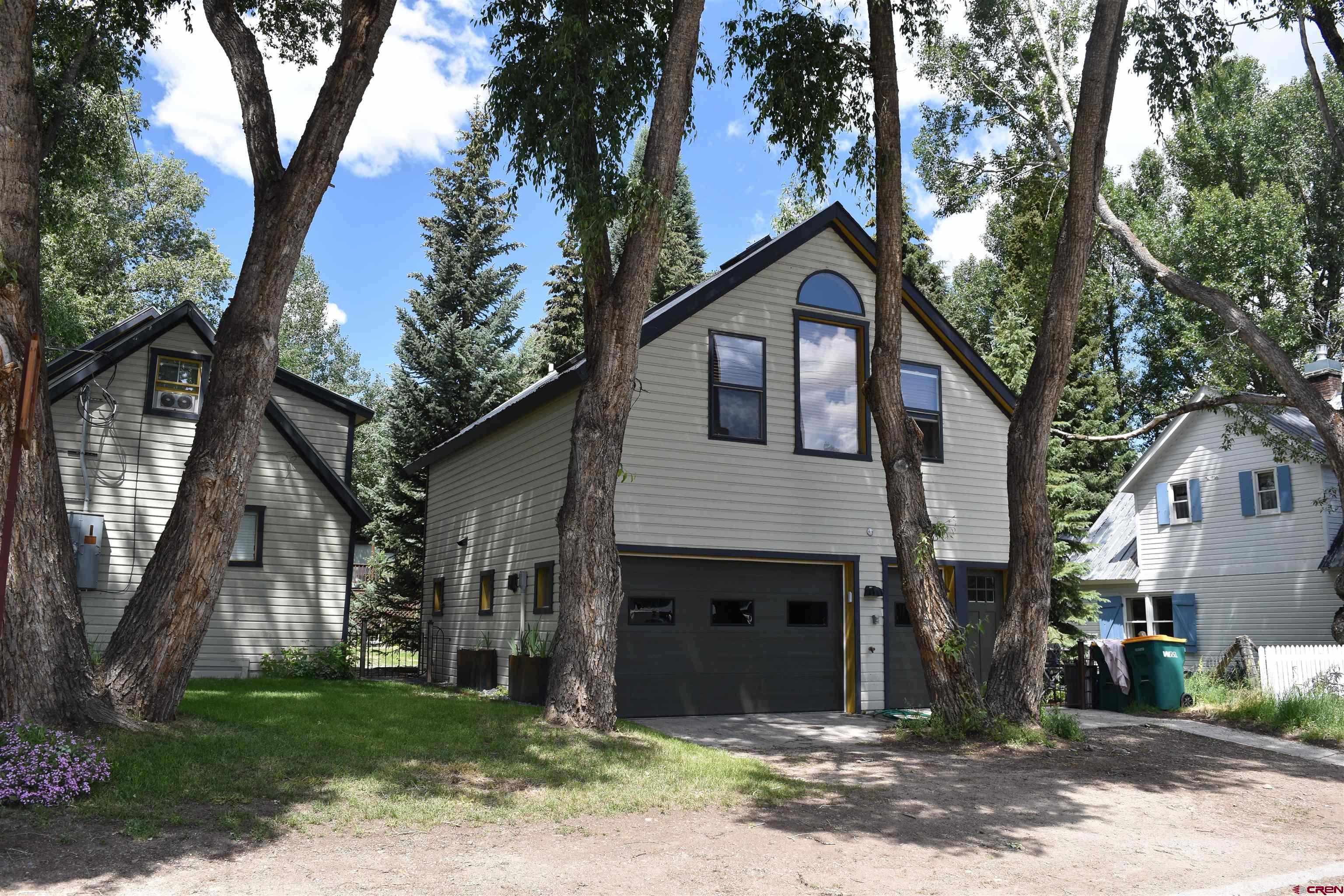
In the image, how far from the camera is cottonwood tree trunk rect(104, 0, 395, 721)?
8156mm


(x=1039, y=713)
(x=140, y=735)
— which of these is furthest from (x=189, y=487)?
→ (x=1039, y=713)

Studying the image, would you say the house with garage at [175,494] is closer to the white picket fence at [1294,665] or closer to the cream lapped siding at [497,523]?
the cream lapped siding at [497,523]

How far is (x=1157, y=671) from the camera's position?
48.3ft

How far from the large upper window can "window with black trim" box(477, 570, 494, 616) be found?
5.47 meters

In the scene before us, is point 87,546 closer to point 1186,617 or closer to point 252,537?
point 252,537

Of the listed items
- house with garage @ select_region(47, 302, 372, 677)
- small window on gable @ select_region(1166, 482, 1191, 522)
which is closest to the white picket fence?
small window on gable @ select_region(1166, 482, 1191, 522)

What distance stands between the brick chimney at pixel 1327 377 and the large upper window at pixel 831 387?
35.8 ft

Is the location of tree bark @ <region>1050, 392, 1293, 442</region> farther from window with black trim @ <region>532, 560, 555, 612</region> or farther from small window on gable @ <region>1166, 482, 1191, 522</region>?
window with black trim @ <region>532, 560, 555, 612</region>

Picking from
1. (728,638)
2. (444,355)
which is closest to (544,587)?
(728,638)

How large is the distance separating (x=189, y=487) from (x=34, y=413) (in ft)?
4.25

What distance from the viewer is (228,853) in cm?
561

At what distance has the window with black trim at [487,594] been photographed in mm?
15766

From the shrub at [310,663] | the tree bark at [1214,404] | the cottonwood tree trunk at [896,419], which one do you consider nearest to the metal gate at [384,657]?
the shrub at [310,663]

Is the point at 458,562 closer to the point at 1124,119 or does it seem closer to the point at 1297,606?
the point at 1124,119
